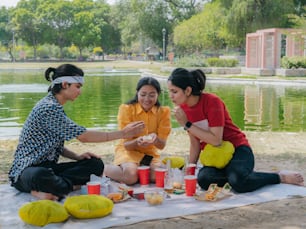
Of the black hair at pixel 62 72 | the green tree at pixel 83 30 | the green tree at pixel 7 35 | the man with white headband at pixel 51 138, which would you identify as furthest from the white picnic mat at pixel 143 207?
the green tree at pixel 7 35

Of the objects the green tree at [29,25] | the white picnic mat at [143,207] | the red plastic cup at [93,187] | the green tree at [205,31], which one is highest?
the green tree at [29,25]

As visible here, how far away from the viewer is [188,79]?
12.3 feet

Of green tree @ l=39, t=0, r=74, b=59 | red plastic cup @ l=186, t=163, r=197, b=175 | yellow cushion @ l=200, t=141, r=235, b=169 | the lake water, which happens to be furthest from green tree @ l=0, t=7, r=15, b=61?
yellow cushion @ l=200, t=141, r=235, b=169

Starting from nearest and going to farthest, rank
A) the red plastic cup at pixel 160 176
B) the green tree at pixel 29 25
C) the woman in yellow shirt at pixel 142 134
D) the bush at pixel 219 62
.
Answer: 1. the red plastic cup at pixel 160 176
2. the woman in yellow shirt at pixel 142 134
3. the bush at pixel 219 62
4. the green tree at pixel 29 25

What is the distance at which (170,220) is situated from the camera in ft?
10.4

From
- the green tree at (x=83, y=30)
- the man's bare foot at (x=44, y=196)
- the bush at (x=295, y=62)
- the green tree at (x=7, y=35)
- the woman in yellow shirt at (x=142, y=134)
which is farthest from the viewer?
the green tree at (x=7, y=35)

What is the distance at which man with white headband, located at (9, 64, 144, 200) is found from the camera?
3510mm

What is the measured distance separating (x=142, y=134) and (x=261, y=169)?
53.8 inches

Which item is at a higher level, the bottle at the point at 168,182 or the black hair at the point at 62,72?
the black hair at the point at 62,72

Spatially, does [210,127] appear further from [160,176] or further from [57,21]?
[57,21]

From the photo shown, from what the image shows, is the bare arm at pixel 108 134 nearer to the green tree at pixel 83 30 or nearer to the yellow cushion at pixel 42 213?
the yellow cushion at pixel 42 213

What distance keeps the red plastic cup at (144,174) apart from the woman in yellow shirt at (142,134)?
4cm

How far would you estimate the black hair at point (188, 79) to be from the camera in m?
3.74

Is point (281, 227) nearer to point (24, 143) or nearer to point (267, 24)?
point (24, 143)
